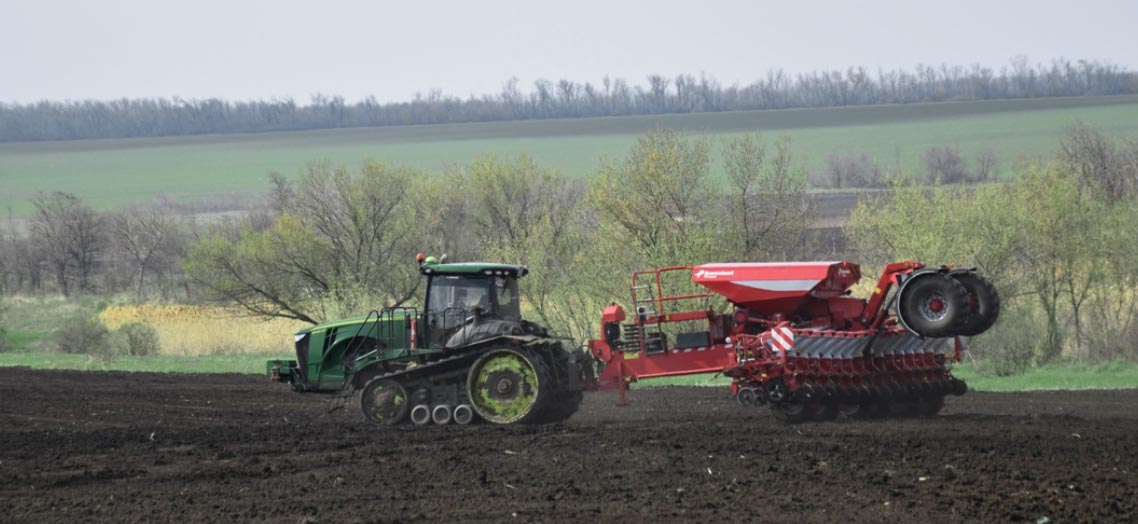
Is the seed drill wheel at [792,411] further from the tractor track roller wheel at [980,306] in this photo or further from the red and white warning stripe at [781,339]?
the tractor track roller wheel at [980,306]

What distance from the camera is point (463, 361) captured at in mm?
16734

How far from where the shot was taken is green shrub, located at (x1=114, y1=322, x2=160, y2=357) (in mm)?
38688

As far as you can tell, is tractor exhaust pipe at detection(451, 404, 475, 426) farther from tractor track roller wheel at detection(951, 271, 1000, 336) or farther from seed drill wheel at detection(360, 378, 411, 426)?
tractor track roller wheel at detection(951, 271, 1000, 336)

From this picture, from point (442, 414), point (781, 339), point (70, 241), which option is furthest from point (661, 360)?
point (70, 241)

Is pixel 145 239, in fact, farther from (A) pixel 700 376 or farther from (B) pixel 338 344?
(B) pixel 338 344

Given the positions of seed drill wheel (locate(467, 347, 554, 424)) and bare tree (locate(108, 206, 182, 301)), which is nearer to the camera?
seed drill wheel (locate(467, 347, 554, 424))

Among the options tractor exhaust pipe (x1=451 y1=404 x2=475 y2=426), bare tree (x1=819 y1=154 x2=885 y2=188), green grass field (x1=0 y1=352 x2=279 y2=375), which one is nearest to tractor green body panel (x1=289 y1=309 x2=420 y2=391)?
tractor exhaust pipe (x1=451 y1=404 x2=475 y2=426)

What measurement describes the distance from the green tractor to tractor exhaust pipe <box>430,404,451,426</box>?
0.01 m

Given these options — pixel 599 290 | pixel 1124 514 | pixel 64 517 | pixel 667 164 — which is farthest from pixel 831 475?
pixel 667 164

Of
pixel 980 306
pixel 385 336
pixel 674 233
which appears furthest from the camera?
pixel 674 233

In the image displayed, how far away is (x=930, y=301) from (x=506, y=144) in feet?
312

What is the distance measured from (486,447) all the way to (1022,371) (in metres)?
16.9

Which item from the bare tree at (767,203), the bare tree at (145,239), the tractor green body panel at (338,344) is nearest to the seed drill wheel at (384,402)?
the tractor green body panel at (338,344)

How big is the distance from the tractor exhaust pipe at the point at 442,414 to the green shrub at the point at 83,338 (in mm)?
24431
